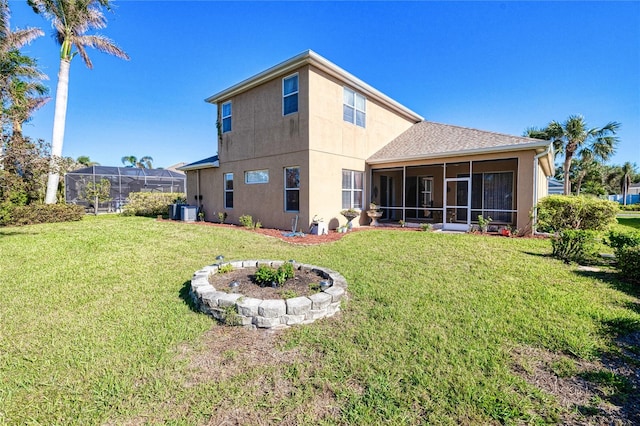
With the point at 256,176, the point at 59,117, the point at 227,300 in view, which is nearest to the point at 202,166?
the point at 256,176

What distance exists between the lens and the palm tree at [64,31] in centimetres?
1473

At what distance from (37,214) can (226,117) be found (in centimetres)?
1014

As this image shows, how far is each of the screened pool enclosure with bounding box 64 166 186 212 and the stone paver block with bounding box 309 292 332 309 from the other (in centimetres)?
2274

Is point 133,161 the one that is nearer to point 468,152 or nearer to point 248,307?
point 468,152

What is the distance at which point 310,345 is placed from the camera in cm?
337

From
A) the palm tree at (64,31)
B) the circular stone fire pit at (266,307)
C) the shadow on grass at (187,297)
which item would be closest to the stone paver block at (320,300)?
the circular stone fire pit at (266,307)

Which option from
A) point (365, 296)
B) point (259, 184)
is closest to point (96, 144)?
point (259, 184)

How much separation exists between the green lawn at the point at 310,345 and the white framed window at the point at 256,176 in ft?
22.2

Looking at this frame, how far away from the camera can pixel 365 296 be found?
4.70 meters

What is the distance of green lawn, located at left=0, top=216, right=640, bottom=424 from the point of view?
2.44 metres

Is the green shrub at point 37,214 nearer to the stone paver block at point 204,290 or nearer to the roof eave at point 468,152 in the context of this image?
the stone paver block at point 204,290

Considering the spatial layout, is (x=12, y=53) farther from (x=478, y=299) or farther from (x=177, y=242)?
(x=478, y=299)

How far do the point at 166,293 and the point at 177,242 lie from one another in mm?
4050

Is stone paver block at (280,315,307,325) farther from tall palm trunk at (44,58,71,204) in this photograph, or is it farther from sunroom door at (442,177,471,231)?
tall palm trunk at (44,58,71,204)
